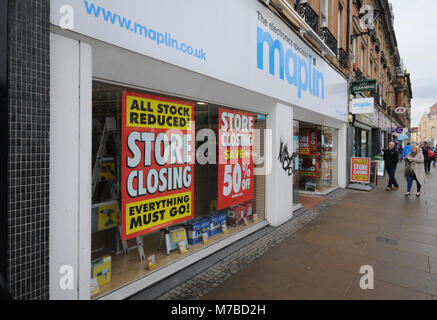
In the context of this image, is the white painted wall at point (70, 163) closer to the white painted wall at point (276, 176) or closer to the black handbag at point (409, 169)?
the white painted wall at point (276, 176)

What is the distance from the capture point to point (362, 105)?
10.7 metres

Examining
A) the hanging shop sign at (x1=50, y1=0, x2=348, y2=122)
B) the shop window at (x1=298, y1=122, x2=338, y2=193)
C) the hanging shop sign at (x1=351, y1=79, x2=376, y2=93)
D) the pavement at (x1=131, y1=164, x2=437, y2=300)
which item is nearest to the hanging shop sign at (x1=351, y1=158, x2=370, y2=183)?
the shop window at (x1=298, y1=122, x2=338, y2=193)

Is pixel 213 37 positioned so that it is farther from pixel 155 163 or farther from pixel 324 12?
pixel 324 12

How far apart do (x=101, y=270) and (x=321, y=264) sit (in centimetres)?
305

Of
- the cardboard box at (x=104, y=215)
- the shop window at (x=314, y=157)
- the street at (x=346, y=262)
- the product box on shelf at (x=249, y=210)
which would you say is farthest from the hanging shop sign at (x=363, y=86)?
the cardboard box at (x=104, y=215)

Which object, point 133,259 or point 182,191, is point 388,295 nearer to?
point 182,191

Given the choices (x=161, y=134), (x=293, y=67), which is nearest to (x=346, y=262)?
(x=161, y=134)

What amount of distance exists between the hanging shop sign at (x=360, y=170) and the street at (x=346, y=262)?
4061mm

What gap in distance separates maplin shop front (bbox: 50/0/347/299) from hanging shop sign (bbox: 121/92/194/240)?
2 cm

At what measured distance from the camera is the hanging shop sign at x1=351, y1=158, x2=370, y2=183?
1048 cm

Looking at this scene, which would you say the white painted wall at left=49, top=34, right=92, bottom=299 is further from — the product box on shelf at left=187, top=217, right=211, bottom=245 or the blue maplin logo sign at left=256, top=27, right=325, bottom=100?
the blue maplin logo sign at left=256, top=27, right=325, bottom=100

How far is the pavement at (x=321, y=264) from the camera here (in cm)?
309

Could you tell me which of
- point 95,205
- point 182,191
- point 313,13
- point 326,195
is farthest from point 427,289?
point 313,13

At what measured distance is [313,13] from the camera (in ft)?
24.8
